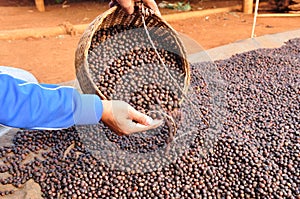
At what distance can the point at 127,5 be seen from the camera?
78.8 inches

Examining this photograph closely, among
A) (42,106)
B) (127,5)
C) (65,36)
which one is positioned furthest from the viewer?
(65,36)

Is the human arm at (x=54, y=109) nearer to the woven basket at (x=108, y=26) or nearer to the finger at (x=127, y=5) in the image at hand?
the woven basket at (x=108, y=26)

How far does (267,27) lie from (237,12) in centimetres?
114

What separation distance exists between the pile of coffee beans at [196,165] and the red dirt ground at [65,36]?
67.6 inches

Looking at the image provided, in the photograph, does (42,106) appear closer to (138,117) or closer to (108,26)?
(138,117)

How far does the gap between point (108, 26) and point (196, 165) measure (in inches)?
44.1

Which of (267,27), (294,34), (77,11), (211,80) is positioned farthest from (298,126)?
(77,11)

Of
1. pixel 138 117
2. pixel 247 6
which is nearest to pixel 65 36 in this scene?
pixel 247 6

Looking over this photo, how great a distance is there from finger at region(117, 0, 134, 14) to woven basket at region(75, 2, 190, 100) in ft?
0.30

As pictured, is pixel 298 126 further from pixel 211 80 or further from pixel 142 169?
pixel 142 169

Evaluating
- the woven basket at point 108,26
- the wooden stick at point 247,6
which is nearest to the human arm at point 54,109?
the woven basket at point 108,26

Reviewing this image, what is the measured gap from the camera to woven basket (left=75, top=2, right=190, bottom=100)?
196cm

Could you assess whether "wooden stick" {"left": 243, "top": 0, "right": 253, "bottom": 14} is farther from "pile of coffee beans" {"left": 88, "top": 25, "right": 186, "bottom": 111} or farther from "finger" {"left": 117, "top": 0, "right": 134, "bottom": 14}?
"finger" {"left": 117, "top": 0, "right": 134, "bottom": 14}

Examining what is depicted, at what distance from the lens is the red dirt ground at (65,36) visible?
4.07 meters
